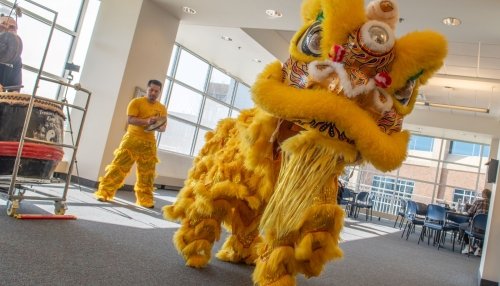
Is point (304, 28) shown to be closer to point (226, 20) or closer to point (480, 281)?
point (480, 281)

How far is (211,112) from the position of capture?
10984 mm

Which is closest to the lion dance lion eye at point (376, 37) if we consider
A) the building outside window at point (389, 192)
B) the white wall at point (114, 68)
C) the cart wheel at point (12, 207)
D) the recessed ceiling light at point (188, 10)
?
the cart wheel at point (12, 207)

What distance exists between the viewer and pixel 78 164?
6.20 m

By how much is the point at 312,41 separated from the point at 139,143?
3.32m

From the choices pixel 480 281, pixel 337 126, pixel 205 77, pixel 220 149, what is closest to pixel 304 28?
pixel 337 126

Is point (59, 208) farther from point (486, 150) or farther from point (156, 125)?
point (486, 150)

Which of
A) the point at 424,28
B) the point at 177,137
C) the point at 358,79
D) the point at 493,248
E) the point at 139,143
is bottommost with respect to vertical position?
the point at 493,248

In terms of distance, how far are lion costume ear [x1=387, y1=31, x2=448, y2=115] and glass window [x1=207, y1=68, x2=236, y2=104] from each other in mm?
9340

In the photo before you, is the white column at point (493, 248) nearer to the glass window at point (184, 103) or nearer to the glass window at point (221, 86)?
the glass window at point (184, 103)

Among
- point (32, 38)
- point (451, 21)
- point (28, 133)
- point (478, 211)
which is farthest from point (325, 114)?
point (478, 211)

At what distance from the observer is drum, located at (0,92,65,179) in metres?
2.79

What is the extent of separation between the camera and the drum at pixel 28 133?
279 centimetres

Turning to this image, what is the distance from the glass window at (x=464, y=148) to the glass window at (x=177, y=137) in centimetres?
1017

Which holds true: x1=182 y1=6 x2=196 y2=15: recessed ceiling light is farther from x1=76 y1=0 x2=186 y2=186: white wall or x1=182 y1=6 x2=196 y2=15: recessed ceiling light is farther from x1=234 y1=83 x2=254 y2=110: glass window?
x1=234 y1=83 x2=254 y2=110: glass window
